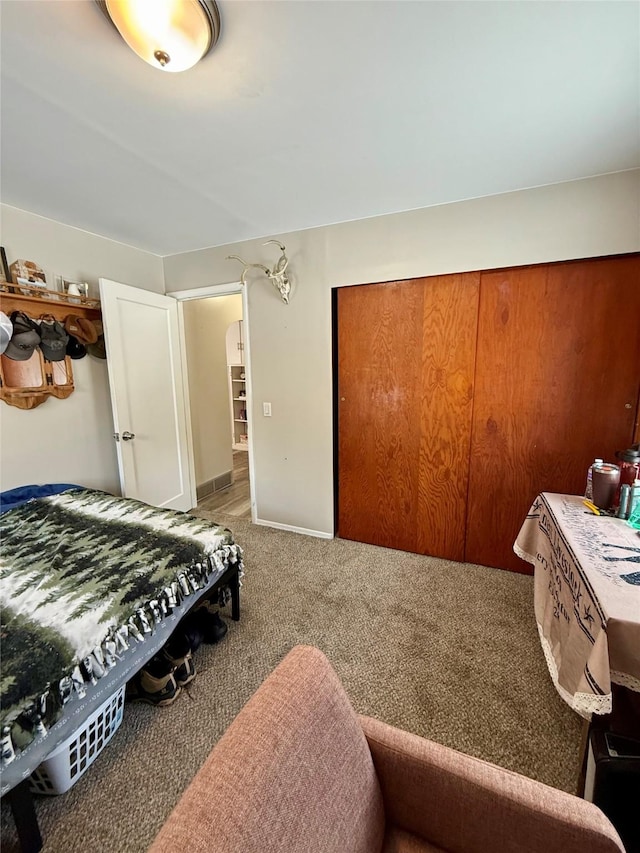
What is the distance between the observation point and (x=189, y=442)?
3.54 metres

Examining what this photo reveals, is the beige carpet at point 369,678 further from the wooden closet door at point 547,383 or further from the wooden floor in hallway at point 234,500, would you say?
the wooden floor in hallway at point 234,500

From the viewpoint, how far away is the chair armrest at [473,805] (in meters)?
0.67

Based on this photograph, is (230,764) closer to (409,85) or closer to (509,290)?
(409,85)

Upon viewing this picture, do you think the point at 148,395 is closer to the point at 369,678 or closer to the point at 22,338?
the point at 22,338

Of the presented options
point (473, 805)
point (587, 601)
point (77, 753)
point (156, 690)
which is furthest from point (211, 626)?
point (587, 601)

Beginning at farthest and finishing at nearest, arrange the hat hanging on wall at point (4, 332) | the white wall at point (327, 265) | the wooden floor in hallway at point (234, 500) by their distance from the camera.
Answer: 1. the wooden floor in hallway at point (234, 500)
2. the white wall at point (327, 265)
3. the hat hanging on wall at point (4, 332)

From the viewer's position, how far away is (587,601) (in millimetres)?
1115

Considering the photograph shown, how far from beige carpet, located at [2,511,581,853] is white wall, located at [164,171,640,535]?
2.42 ft

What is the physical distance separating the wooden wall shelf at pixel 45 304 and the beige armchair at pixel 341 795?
2.72 metres

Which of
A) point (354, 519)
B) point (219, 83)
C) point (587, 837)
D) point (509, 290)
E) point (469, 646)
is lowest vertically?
point (469, 646)

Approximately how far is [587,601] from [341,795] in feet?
3.01

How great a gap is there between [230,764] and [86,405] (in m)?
2.88

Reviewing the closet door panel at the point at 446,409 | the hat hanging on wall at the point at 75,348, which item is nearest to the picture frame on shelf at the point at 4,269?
the hat hanging on wall at the point at 75,348

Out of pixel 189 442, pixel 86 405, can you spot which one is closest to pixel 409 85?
pixel 86 405
